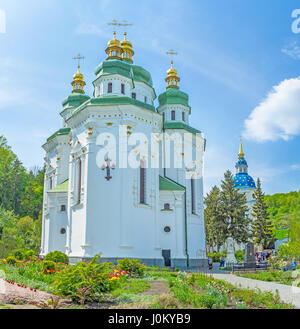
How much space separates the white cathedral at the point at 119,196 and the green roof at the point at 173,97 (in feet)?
9.99

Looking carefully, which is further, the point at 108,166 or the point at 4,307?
the point at 108,166

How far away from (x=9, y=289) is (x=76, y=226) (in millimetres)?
11718

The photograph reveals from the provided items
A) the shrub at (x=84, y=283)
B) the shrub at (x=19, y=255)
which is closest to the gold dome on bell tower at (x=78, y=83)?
the shrub at (x=19, y=255)

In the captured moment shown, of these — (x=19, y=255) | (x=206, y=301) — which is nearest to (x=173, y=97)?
(x=19, y=255)

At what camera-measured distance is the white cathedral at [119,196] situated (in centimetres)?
1981

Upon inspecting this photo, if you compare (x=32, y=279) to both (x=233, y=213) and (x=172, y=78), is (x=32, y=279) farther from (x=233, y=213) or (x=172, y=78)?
(x=233, y=213)

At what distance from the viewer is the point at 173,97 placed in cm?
3062

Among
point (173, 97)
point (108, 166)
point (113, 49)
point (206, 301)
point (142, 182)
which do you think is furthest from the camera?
point (173, 97)

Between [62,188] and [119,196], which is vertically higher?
[62,188]

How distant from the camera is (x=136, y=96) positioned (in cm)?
2727

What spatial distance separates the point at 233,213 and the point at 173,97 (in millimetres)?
15484

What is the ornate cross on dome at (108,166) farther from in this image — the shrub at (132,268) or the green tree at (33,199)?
the green tree at (33,199)
